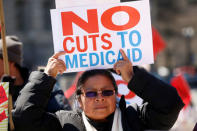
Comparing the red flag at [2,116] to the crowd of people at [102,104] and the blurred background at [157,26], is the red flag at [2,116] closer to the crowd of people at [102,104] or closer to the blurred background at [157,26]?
the crowd of people at [102,104]

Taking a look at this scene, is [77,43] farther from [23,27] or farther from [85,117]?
[23,27]

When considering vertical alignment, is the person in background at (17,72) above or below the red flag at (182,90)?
above

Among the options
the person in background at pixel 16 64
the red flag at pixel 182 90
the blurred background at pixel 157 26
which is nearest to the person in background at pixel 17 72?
the person in background at pixel 16 64

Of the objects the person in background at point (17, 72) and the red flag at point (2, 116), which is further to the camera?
the person in background at point (17, 72)

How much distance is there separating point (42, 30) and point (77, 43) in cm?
2913

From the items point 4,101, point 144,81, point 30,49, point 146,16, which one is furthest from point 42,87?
point 30,49

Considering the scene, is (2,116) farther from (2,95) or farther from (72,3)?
(72,3)

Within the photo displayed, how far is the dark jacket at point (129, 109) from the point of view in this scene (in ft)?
7.88

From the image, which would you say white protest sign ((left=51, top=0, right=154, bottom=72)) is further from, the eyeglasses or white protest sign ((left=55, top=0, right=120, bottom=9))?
the eyeglasses

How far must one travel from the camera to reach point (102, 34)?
8.86ft

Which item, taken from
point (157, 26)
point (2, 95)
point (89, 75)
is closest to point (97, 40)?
point (89, 75)

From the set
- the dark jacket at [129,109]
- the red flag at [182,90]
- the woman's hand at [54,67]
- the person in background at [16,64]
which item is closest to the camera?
the dark jacket at [129,109]

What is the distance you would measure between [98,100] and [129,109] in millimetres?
249

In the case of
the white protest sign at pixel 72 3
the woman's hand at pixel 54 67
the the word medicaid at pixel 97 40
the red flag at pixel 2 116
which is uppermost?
the white protest sign at pixel 72 3
